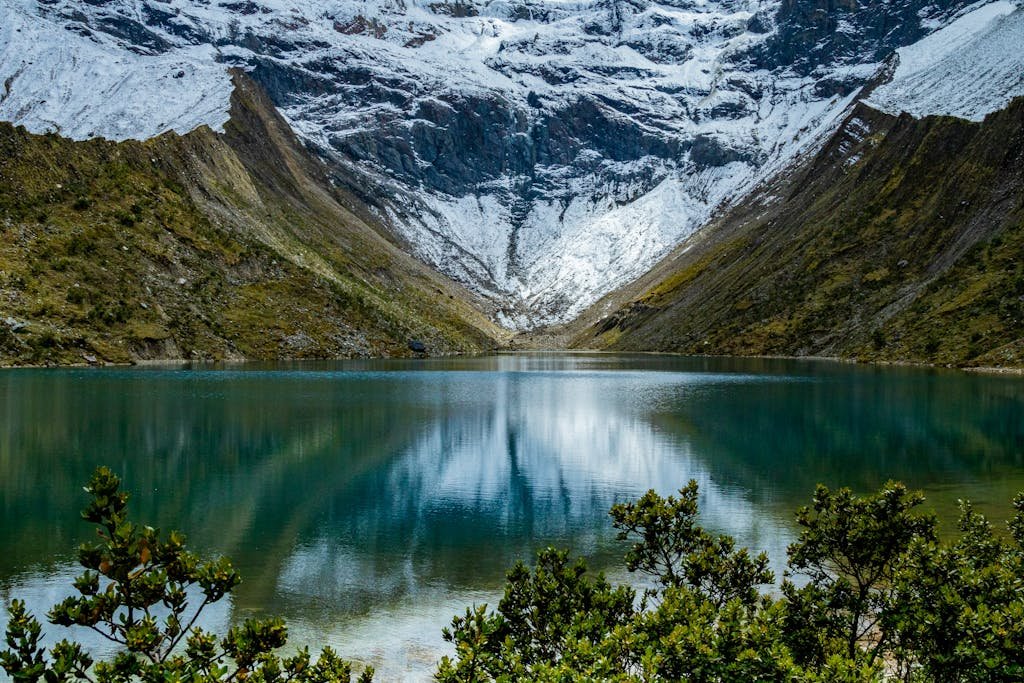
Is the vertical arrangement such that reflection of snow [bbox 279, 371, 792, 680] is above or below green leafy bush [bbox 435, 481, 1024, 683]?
below

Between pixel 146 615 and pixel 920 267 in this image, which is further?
pixel 920 267

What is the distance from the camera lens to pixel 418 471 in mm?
49031

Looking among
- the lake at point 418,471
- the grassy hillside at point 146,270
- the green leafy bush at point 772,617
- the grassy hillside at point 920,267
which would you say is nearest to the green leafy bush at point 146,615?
the green leafy bush at point 772,617

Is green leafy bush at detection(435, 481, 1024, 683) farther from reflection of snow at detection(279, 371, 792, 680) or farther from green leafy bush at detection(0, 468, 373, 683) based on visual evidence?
reflection of snow at detection(279, 371, 792, 680)

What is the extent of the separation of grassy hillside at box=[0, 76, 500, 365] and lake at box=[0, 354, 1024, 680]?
Result: 34481mm

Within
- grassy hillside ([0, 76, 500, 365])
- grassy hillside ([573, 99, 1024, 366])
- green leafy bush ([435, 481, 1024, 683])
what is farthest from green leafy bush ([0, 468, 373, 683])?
grassy hillside ([573, 99, 1024, 366])

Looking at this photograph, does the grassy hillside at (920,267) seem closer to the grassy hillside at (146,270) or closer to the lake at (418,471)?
the lake at (418,471)

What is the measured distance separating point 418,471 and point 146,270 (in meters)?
123

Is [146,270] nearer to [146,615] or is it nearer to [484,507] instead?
[484,507]

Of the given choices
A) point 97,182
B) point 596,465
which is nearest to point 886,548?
point 596,465

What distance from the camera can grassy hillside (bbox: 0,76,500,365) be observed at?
129 m

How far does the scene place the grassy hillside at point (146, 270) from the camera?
422 ft

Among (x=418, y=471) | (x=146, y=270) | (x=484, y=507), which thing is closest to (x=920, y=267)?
(x=418, y=471)

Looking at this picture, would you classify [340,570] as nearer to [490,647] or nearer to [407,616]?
[407,616]
